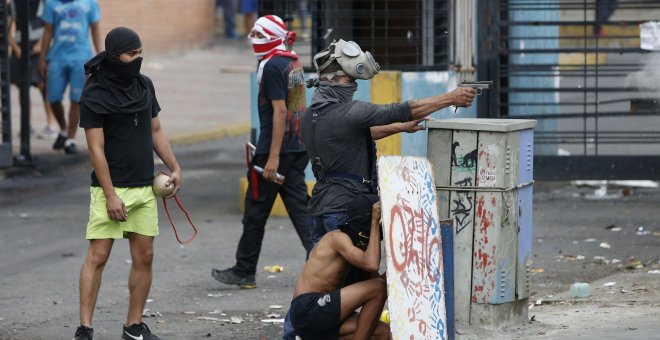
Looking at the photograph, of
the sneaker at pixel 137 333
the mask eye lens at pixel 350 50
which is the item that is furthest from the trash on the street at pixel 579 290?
the sneaker at pixel 137 333

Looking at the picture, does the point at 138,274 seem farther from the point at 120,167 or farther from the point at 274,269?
the point at 274,269

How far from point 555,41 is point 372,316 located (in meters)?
7.12

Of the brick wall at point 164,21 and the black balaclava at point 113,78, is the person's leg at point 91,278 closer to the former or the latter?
the black balaclava at point 113,78

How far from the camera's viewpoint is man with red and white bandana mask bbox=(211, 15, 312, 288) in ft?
29.3

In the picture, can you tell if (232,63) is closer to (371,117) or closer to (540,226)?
(540,226)

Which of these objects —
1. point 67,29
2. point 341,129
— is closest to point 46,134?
point 67,29

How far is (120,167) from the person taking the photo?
7277 mm

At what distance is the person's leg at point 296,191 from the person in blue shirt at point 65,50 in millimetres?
6404

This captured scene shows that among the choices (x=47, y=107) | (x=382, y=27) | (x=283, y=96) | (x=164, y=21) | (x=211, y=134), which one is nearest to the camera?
(x=283, y=96)

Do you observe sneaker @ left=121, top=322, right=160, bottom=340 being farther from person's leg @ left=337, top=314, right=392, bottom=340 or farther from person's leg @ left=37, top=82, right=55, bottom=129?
person's leg @ left=37, top=82, right=55, bottom=129

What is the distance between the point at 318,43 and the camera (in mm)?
12172

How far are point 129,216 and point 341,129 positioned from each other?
1378 mm

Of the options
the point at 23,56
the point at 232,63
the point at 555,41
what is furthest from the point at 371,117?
the point at 232,63

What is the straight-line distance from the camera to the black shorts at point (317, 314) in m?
6.55
